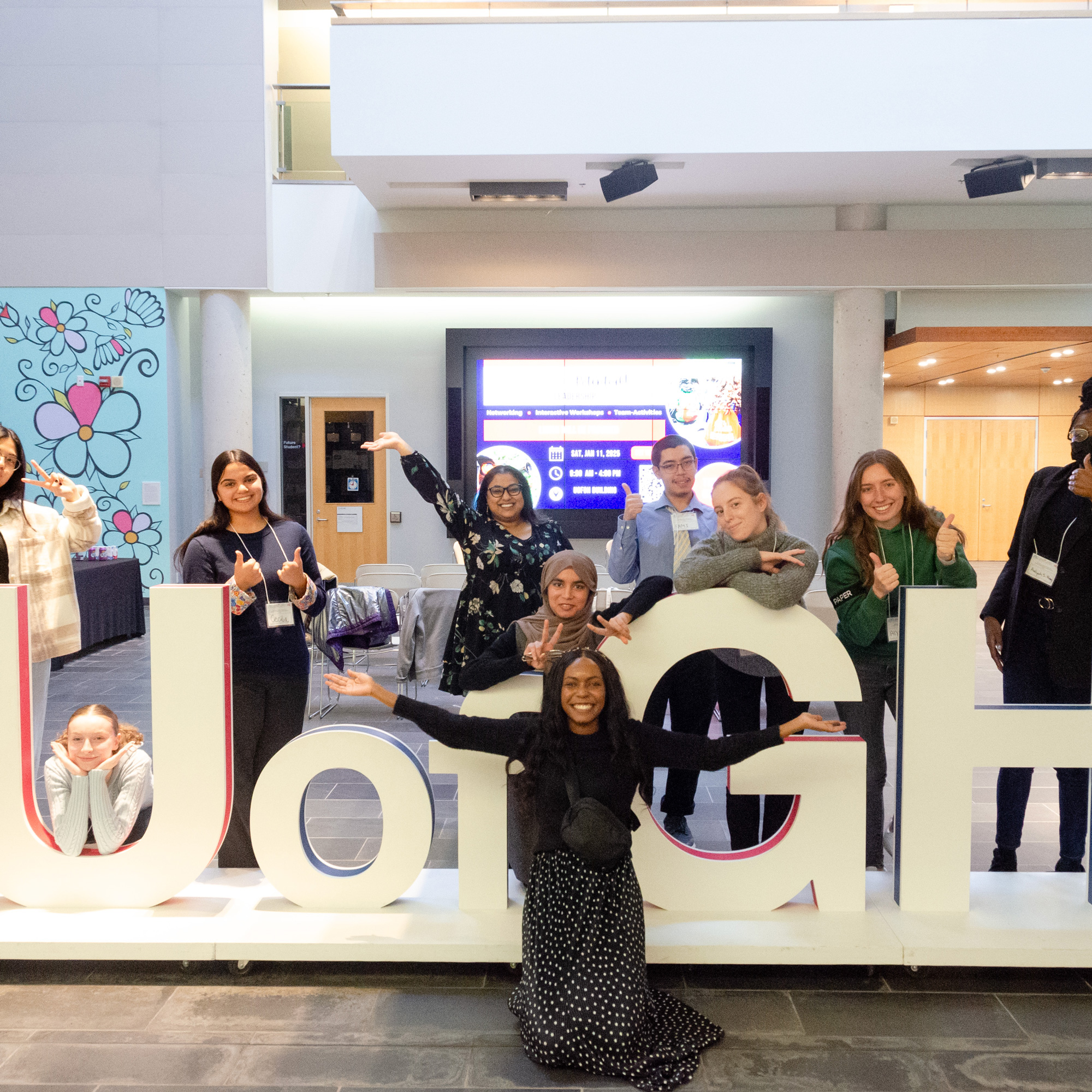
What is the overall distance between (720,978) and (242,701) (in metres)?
1.54

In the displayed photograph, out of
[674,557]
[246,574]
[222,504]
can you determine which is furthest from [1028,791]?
[222,504]

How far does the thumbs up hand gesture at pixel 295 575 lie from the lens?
2.67m

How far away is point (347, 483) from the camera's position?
9.68 meters

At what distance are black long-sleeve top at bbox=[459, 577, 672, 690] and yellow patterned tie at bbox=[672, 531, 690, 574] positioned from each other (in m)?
0.80

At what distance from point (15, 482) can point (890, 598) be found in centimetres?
267

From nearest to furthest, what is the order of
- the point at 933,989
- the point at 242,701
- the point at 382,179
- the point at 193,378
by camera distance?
1. the point at 933,989
2. the point at 242,701
3. the point at 382,179
4. the point at 193,378

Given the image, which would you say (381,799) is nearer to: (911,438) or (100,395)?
(100,395)

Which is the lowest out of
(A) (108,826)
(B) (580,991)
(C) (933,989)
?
(C) (933,989)

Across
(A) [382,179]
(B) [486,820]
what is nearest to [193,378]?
(A) [382,179]

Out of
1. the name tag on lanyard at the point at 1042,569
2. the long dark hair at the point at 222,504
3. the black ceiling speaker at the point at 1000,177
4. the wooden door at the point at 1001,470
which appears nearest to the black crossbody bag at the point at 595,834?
the long dark hair at the point at 222,504

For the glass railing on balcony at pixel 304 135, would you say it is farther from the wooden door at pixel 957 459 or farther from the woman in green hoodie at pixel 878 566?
the wooden door at pixel 957 459

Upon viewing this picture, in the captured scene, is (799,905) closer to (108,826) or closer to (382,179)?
(108,826)

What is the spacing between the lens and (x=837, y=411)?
8977 millimetres

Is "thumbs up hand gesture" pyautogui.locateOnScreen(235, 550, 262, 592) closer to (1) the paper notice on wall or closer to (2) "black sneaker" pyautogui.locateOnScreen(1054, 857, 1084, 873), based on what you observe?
(2) "black sneaker" pyautogui.locateOnScreen(1054, 857, 1084, 873)
